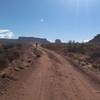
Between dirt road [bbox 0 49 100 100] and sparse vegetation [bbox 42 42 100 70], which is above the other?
sparse vegetation [bbox 42 42 100 70]

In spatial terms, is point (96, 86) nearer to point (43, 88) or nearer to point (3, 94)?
point (43, 88)

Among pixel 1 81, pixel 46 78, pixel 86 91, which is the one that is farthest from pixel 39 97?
pixel 46 78

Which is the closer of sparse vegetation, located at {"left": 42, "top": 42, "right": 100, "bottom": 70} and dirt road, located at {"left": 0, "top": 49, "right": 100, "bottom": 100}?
dirt road, located at {"left": 0, "top": 49, "right": 100, "bottom": 100}

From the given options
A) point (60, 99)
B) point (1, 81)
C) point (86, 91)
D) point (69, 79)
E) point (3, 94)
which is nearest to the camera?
point (60, 99)

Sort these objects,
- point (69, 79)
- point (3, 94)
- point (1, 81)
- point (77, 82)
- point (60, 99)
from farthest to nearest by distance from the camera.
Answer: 1. point (69, 79)
2. point (77, 82)
3. point (1, 81)
4. point (3, 94)
5. point (60, 99)

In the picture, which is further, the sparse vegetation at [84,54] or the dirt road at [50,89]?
the sparse vegetation at [84,54]

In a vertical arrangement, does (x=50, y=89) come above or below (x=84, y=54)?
below

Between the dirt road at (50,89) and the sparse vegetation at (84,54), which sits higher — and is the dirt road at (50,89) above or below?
below

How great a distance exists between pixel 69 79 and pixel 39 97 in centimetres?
563

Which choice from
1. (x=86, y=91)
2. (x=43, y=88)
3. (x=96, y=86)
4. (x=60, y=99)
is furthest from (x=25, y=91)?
(x=96, y=86)

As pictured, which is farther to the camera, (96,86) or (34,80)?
(34,80)

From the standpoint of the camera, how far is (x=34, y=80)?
53.1ft

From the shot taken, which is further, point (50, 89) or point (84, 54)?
point (84, 54)

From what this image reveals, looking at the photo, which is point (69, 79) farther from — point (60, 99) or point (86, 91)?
point (60, 99)
